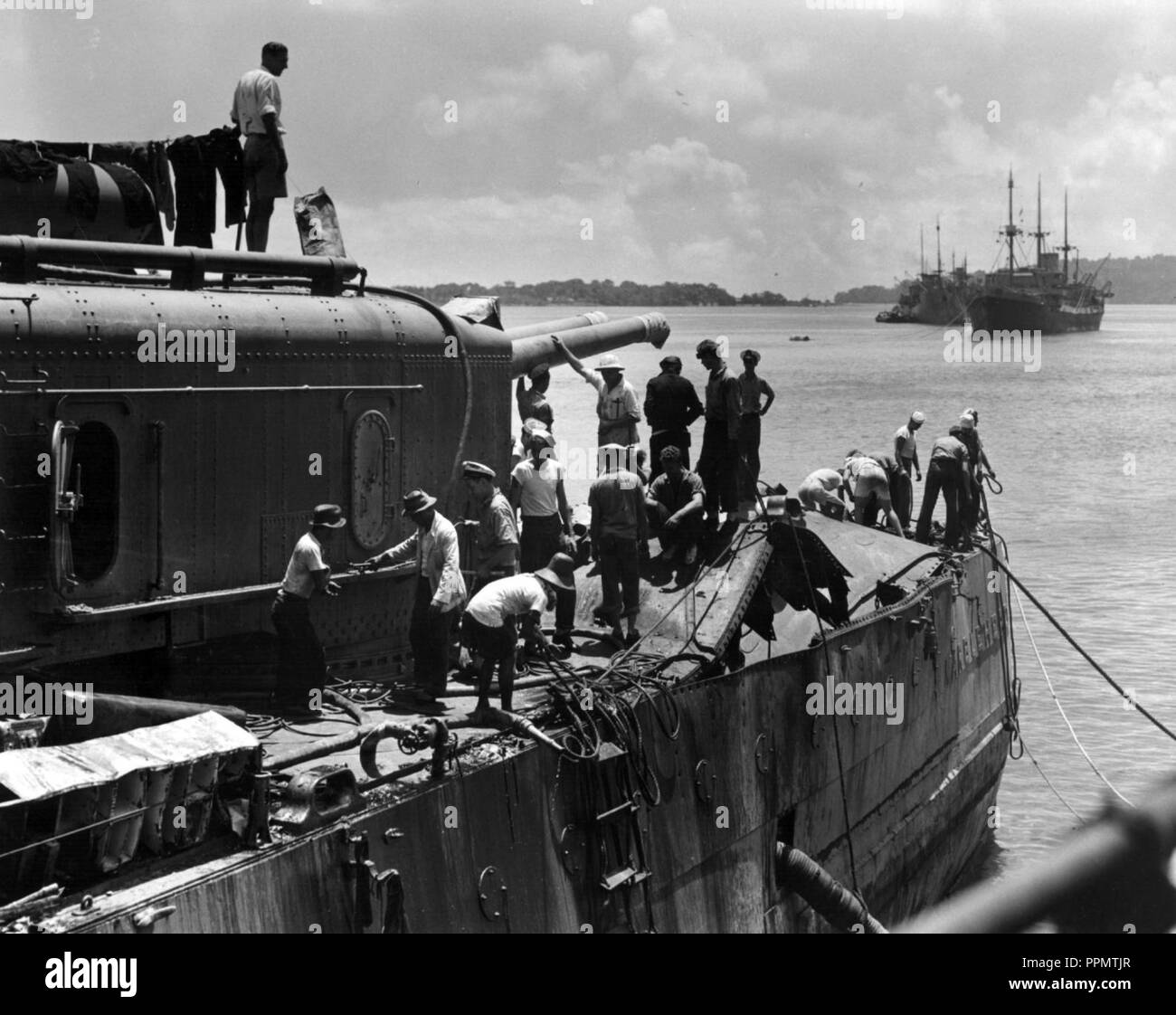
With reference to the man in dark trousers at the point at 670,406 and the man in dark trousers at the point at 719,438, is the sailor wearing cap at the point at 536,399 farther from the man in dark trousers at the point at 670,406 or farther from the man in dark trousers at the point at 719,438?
the man in dark trousers at the point at 719,438

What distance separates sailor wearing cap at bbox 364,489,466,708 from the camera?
33.9 ft

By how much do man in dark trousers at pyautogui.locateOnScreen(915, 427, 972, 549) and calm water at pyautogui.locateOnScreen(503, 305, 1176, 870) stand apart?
143 inches

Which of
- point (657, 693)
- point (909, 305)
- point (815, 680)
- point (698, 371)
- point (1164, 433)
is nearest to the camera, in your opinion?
point (657, 693)

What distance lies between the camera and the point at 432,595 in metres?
10.5

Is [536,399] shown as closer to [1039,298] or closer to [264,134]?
[264,134]

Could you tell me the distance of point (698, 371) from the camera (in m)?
89.8

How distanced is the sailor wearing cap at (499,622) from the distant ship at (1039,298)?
346 feet

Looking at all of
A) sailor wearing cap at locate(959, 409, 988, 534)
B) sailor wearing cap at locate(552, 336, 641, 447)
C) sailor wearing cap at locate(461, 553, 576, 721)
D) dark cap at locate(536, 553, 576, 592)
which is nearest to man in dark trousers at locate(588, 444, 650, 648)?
dark cap at locate(536, 553, 576, 592)

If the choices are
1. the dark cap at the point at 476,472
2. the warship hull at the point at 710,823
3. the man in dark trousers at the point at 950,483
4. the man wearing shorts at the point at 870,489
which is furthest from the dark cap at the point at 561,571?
the man in dark trousers at the point at 950,483

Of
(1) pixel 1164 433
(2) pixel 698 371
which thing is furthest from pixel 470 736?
(2) pixel 698 371

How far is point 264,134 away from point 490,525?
3781 mm

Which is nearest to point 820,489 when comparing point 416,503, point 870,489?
point 870,489
